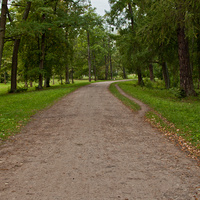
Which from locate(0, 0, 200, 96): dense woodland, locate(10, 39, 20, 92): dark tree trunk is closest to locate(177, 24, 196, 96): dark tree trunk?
locate(0, 0, 200, 96): dense woodland

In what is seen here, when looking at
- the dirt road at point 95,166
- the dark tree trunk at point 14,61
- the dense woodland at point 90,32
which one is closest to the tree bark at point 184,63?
the dense woodland at point 90,32

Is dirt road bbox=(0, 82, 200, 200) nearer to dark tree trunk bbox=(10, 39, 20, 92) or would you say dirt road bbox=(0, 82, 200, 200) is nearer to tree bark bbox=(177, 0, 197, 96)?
tree bark bbox=(177, 0, 197, 96)

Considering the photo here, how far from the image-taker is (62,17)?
23438mm

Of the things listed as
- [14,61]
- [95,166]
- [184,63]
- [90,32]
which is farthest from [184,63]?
[14,61]

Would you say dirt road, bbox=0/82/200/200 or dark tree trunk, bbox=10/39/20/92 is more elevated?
dark tree trunk, bbox=10/39/20/92

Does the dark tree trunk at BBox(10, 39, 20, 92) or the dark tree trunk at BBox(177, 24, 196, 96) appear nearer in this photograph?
the dark tree trunk at BBox(177, 24, 196, 96)

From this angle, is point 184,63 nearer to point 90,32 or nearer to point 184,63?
point 184,63

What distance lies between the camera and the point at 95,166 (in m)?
4.54

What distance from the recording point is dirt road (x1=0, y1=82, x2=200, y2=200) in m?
3.52

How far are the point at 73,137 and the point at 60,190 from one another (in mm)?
3037

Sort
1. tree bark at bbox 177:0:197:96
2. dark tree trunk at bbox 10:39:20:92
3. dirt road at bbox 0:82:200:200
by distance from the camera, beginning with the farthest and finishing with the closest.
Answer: dark tree trunk at bbox 10:39:20:92, tree bark at bbox 177:0:197:96, dirt road at bbox 0:82:200:200

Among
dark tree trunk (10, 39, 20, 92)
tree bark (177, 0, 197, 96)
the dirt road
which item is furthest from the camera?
dark tree trunk (10, 39, 20, 92)

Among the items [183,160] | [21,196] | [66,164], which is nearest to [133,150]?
[183,160]

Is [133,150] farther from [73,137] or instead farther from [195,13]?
[195,13]
